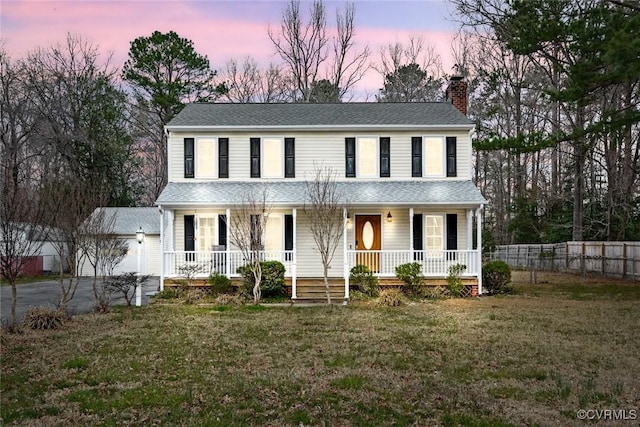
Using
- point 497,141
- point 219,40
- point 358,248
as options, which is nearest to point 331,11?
point 219,40

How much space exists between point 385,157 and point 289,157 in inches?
135

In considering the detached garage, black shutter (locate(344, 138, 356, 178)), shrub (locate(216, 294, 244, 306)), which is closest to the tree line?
black shutter (locate(344, 138, 356, 178))

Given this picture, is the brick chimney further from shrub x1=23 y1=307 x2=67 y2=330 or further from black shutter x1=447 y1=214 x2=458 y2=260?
shrub x1=23 y1=307 x2=67 y2=330

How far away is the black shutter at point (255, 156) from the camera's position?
60.1ft

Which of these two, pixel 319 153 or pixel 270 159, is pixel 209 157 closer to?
pixel 270 159

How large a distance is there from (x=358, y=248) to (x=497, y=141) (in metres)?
6.76

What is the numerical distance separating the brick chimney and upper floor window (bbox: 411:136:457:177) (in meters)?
2.97

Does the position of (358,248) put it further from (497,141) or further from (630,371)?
(630,371)

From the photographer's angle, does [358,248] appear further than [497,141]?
No

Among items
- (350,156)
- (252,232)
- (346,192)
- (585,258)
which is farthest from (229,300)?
(585,258)

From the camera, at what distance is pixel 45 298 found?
1639cm

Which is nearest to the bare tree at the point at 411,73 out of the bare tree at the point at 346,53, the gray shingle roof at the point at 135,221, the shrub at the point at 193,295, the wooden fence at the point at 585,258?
the bare tree at the point at 346,53

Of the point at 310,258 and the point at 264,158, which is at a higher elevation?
the point at 264,158

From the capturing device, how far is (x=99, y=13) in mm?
17266
